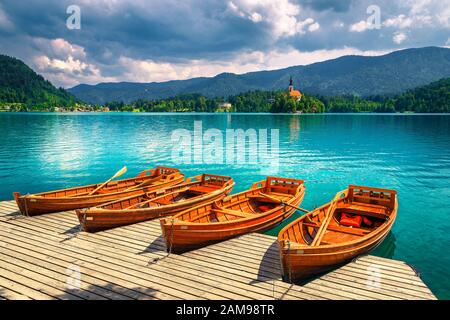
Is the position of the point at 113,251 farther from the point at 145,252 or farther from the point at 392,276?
the point at 392,276

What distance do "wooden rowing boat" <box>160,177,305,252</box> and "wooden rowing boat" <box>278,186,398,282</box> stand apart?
2141 mm

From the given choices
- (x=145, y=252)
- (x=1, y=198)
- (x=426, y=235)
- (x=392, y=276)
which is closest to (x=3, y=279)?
(x=145, y=252)

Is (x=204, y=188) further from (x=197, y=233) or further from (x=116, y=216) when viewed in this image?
(x=197, y=233)

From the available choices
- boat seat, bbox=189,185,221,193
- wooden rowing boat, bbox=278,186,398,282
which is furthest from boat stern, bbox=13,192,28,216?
wooden rowing boat, bbox=278,186,398,282

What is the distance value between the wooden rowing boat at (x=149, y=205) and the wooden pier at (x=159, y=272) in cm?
79

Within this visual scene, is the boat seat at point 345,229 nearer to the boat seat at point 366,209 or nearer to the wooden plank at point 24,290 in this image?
the boat seat at point 366,209

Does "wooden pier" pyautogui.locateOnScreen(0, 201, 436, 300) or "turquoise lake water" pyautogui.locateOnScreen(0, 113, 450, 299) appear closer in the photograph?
"wooden pier" pyautogui.locateOnScreen(0, 201, 436, 300)

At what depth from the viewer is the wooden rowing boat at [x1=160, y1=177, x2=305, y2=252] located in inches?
451

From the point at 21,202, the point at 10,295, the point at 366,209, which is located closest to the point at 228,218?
the point at 366,209

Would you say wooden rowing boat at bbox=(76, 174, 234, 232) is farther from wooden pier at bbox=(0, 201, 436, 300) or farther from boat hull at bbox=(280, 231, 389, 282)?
boat hull at bbox=(280, 231, 389, 282)

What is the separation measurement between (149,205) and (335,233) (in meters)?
9.59
